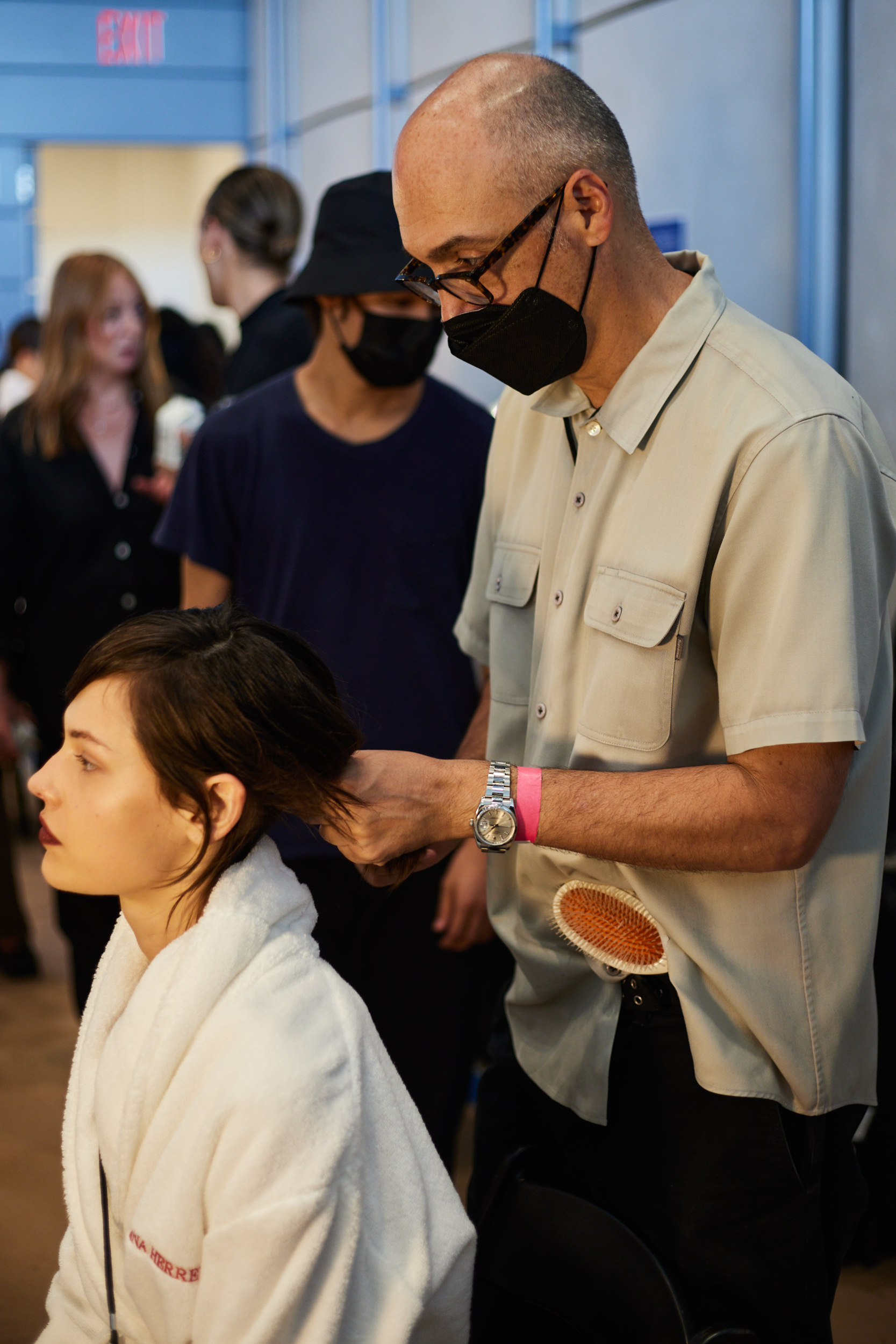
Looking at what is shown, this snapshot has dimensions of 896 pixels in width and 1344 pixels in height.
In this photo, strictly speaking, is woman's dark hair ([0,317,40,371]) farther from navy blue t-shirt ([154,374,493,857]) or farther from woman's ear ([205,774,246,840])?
woman's ear ([205,774,246,840])

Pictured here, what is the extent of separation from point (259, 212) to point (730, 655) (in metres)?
2.28

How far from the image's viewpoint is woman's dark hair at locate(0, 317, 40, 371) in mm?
5551

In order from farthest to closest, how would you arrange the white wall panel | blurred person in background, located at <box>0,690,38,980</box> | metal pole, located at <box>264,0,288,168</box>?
metal pole, located at <box>264,0,288,168</box> → blurred person in background, located at <box>0,690,38,980</box> → the white wall panel

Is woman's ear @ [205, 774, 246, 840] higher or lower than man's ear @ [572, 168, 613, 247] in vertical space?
lower

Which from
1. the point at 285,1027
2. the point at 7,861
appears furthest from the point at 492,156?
the point at 7,861

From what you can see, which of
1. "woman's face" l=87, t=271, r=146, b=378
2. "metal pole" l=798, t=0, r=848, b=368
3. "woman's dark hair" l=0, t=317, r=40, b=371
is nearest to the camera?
"metal pole" l=798, t=0, r=848, b=368

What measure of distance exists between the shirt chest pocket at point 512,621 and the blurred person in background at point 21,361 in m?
4.32

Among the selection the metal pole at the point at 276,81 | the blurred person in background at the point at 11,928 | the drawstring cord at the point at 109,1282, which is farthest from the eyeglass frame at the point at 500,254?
the metal pole at the point at 276,81

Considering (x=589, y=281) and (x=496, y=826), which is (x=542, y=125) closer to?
(x=589, y=281)

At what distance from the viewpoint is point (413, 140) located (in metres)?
1.24

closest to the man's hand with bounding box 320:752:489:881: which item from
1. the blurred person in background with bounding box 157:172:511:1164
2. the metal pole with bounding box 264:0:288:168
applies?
the blurred person in background with bounding box 157:172:511:1164

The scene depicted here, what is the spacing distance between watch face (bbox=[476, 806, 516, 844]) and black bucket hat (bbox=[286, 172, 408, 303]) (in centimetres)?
105

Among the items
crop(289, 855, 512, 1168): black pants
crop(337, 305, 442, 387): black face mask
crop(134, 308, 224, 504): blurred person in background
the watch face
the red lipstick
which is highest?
crop(337, 305, 442, 387): black face mask

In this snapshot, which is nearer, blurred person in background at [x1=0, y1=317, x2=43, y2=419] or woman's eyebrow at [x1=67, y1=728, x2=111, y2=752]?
woman's eyebrow at [x1=67, y1=728, x2=111, y2=752]
